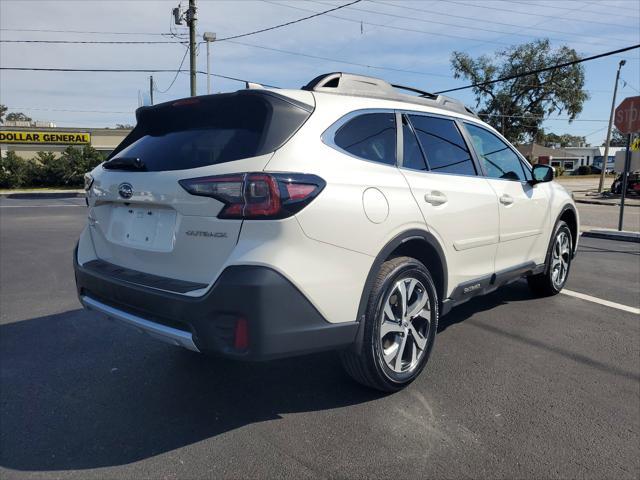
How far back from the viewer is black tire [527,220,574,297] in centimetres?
536

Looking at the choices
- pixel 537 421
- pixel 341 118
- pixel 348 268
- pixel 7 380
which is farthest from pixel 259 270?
pixel 7 380

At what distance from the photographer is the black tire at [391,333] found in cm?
294

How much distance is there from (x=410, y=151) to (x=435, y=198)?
1.18 feet

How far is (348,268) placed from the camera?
2.76m

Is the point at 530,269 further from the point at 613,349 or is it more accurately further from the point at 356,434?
the point at 356,434

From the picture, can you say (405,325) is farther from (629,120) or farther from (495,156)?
(629,120)

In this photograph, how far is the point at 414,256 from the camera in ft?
11.4

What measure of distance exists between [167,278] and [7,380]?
1.68 meters

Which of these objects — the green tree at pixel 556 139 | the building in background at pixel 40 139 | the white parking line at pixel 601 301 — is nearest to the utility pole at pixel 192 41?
the building in background at pixel 40 139

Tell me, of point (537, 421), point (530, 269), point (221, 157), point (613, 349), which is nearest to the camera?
point (221, 157)

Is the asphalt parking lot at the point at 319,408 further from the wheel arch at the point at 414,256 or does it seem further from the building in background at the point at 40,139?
the building in background at the point at 40,139

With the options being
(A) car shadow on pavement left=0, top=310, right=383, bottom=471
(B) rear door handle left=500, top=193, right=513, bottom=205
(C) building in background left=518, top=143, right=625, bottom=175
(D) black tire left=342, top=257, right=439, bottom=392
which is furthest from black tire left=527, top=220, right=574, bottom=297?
(C) building in background left=518, top=143, right=625, bottom=175

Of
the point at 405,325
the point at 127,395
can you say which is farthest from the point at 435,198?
the point at 127,395

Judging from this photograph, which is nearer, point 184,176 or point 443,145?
point 184,176
